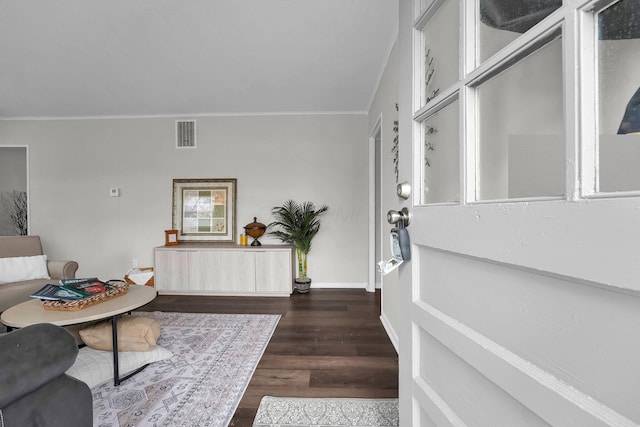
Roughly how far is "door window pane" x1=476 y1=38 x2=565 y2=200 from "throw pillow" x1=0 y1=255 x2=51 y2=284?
400 centimetres

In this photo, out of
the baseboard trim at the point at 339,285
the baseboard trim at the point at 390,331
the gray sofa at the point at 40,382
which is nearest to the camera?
the gray sofa at the point at 40,382

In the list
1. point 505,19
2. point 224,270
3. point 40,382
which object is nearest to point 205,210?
point 224,270

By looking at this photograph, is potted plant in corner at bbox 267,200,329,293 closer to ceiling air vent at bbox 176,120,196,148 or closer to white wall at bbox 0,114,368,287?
white wall at bbox 0,114,368,287

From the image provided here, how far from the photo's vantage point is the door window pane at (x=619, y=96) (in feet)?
1.05

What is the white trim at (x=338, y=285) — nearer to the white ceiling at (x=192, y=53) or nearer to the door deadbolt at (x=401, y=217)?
the white ceiling at (x=192, y=53)

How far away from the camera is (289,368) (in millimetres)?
1800

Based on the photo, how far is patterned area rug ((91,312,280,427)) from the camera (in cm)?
140

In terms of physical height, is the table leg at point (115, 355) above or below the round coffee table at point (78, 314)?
below

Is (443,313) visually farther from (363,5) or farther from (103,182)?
(103,182)

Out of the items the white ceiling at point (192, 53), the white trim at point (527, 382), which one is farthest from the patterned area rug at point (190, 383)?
the white ceiling at point (192, 53)

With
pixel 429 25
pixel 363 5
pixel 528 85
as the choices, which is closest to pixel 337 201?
pixel 363 5

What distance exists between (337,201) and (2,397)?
11.1ft

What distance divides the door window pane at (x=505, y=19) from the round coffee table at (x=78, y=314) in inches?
82.9

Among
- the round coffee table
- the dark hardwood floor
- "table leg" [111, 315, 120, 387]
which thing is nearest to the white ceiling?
the round coffee table
